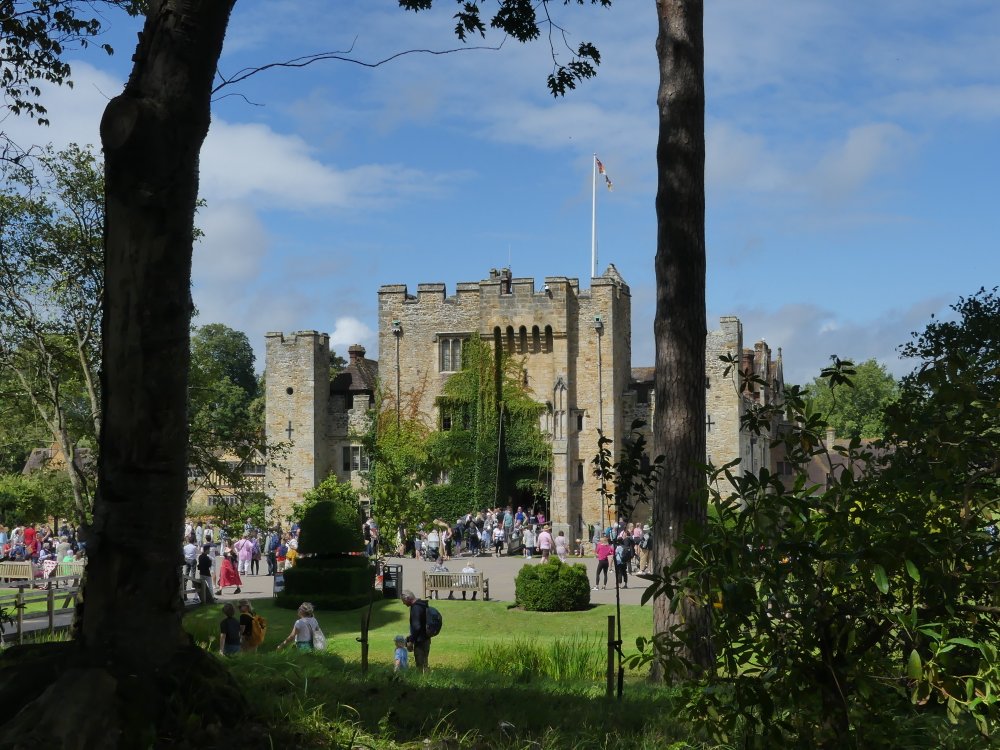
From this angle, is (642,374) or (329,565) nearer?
(329,565)

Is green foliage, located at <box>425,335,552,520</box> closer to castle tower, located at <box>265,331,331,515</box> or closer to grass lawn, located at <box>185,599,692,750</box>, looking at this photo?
castle tower, located at <box>265,331,331,515</box>

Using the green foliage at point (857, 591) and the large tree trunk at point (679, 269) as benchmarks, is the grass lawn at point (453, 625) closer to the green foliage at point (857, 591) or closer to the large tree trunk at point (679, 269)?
the large tree trunk at point (679, 269)

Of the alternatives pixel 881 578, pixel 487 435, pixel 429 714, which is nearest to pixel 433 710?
pixel 429 714

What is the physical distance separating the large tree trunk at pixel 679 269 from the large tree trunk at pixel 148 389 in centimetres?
541

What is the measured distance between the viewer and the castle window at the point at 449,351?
48625 millimetres

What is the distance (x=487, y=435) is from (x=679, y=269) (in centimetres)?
3711

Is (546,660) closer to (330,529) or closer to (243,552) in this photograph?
(330,529)

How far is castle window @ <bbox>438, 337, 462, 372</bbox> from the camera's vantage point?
160 feet

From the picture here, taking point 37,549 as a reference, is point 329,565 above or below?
above

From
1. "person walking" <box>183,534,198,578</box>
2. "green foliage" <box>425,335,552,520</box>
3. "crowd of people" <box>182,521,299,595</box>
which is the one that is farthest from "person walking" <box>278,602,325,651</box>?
"green foliage" <box>425,335,552,520</box>

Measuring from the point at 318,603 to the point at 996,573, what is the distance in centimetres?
2101

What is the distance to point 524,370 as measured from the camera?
47.7m

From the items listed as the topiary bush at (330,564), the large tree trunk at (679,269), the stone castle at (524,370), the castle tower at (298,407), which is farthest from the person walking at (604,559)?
the castle tower at (298,407)

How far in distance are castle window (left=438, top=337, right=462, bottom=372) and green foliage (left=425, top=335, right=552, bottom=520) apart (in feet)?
1.57
